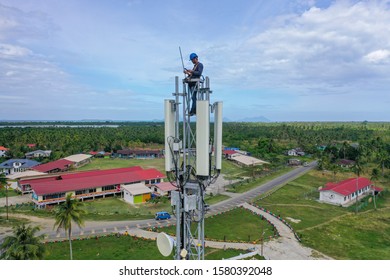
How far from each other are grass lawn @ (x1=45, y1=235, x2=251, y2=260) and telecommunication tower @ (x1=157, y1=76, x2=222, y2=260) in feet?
55.5

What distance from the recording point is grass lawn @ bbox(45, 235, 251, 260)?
2756cm

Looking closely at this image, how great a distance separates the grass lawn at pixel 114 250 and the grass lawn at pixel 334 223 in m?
11.3

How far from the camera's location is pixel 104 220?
128ft

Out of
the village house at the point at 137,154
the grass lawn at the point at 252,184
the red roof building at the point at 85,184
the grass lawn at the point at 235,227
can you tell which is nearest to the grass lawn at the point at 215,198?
the grass lawn at the point at 252,184

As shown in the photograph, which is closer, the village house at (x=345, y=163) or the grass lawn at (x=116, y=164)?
the grass lawn at (x=116, y=164)

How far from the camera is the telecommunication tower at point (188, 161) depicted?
34.5ft

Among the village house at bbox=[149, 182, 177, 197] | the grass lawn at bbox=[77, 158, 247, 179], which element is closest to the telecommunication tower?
the village house at bbox=[149, 182, 177, 197]

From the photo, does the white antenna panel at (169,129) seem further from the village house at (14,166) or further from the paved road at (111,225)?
the village house at (14,166)

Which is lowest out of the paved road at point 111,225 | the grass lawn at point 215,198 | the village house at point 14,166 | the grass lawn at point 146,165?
the paved road at point 111,225

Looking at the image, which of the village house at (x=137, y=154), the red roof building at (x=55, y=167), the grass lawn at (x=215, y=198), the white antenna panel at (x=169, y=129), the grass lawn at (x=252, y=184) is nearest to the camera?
A: the white antenna panel at (x=169, y=129)

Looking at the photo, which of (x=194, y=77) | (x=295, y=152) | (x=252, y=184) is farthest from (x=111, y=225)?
(x=295, y=152)

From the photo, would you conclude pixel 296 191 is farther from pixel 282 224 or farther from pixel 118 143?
pixel 118 143

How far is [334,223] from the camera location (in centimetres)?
3909

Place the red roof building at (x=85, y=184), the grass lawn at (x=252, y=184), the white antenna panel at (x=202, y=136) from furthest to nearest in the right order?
the grass lawn at (x=252, y=184), the red roof building at (x=85, y=184), the white antenna panel at (x=202, y=136)
